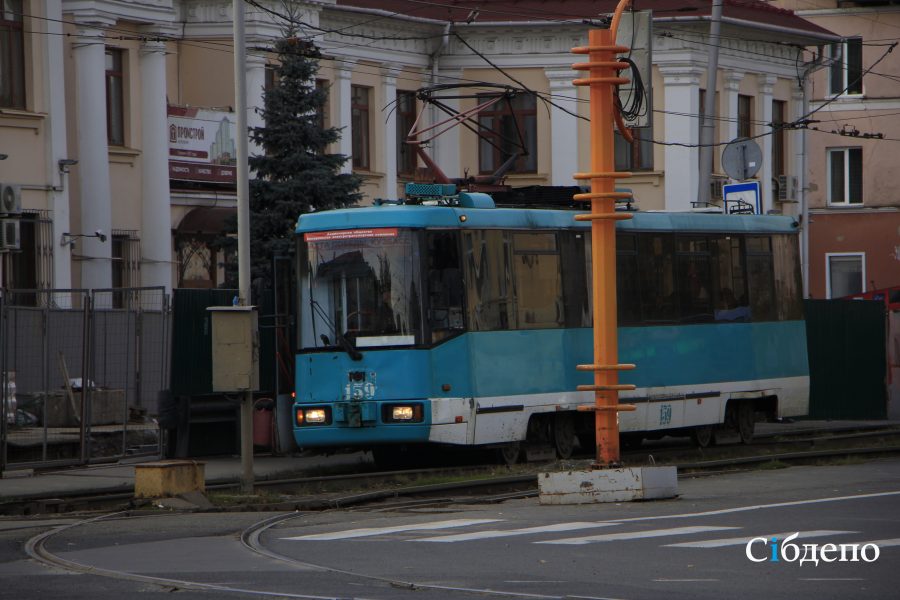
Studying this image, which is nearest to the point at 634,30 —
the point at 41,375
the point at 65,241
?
the point at 41,375

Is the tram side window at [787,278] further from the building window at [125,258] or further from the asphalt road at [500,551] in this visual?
Answer: the building window at [125,258]

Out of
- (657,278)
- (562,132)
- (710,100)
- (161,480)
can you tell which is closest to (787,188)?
(562,132)

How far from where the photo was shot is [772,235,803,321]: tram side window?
84.2ft

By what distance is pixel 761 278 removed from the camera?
25.3m

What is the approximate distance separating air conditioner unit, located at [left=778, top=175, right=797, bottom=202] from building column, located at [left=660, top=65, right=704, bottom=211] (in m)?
6.08

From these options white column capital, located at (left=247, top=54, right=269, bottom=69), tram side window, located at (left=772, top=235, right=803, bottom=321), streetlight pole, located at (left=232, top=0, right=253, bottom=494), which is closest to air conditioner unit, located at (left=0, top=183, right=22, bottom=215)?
streetlight pole, located at (left=232, top=0, right=253, bottom=494)

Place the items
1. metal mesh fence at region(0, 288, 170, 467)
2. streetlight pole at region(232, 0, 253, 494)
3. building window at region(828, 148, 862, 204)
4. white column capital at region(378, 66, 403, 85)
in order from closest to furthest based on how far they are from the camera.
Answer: streetlight pole at region(232, 0, 253, 494), metal mesh fence at region(0, 288, 170, 467), white column capital at region(378, 66, 403, 85), building window at region(828, 148, 862, 204)

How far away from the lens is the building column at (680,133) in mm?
43906

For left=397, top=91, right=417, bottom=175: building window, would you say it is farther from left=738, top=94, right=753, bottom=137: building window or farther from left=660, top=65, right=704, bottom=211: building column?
left=738, top=94, right=753, bottom=137: building window

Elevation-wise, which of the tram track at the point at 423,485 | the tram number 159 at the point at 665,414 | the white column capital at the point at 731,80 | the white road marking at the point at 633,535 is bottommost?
the tram track at the point at 423,485

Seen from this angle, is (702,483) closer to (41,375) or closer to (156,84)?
(41,375)

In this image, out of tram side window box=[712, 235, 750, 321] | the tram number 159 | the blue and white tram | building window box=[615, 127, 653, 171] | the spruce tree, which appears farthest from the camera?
building window box=[615, 127, 653, 171]

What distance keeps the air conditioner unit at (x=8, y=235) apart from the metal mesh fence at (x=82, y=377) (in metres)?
0.57

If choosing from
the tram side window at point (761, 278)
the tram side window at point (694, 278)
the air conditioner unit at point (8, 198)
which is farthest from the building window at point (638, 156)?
the air conditioner unit at point (8, 198)
